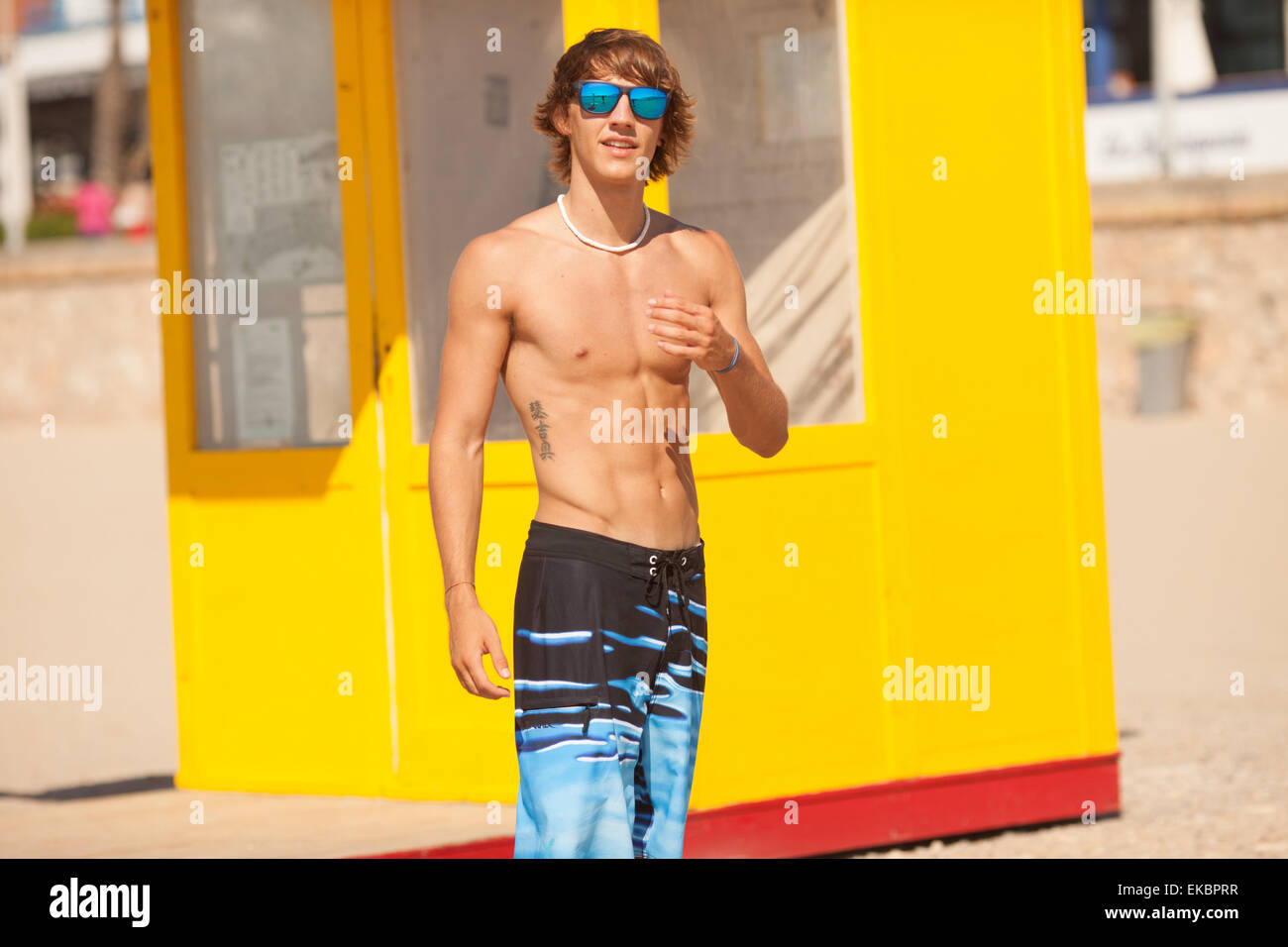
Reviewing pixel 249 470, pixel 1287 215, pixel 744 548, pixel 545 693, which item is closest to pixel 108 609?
pixel 249 470

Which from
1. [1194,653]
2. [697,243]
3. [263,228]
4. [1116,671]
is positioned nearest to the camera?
[697,243]

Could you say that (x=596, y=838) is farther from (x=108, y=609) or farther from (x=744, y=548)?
(x=108, y=609)

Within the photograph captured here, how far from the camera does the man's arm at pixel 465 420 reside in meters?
3.35

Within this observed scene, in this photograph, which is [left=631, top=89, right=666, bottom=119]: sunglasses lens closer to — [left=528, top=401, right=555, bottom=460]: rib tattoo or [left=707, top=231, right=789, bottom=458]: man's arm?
[left=707, top=231, right=789, bottom=458]: man's arm

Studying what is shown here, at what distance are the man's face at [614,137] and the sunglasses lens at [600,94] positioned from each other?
0.4 inches

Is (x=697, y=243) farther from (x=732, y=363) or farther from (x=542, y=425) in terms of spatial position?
(x=542, y=425)

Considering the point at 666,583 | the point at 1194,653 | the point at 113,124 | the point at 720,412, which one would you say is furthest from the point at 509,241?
the point at 113,124

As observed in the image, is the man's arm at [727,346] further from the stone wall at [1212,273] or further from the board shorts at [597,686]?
the stone wall at [1212,273]

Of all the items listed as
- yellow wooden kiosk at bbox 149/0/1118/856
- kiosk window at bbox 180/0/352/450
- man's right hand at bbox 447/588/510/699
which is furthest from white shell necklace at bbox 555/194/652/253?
kiosk window at bbox 180/0/352/450

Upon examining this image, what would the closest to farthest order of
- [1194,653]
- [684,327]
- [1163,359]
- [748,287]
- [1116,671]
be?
[684,327], [748,287], [1116,671], [1194,653], [1163,359]

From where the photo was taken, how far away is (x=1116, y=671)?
30.9ft

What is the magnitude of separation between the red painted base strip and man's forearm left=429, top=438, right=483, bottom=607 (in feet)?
5.69

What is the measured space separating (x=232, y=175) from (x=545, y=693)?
323 cm

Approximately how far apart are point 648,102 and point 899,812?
9.79 feet
